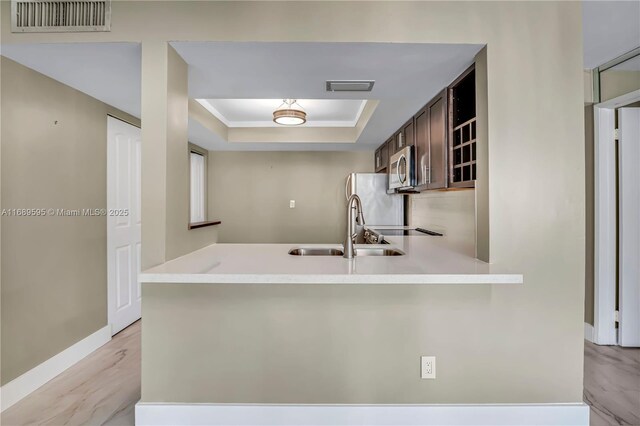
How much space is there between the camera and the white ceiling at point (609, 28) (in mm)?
1844

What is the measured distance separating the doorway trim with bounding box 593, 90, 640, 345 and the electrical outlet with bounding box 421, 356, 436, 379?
2.05 meters

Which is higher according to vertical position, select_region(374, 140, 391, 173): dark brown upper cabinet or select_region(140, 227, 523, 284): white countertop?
select_region(374, 140, 391, 173): dark brown upper cabinet

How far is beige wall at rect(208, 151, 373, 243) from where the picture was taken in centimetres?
525

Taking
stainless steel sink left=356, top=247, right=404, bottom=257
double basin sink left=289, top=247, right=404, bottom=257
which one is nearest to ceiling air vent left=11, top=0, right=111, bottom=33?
double basin sink left=289, top=247, right=404, bottom=257

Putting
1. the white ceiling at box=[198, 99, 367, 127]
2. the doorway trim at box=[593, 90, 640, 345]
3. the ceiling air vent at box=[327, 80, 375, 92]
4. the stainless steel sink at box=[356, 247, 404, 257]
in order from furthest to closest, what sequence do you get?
1. the white ceiling at box=[198, 99, 367, 127]
2. the doorway trim at box=[593, 90, 640, 345]
3. the stainless steel sink at box=[356, 247, 404, 257]
4. the ceiling air vent at box=[327, 80, 375, 92]

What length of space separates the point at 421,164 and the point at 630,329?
222cm

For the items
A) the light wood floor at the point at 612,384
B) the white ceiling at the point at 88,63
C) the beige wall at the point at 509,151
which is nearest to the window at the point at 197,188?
the white ceiling at the point at 88,63

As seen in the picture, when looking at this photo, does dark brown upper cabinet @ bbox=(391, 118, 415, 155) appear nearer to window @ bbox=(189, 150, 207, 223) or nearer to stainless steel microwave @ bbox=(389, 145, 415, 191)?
stainless steel microwave @ bbox=(389, 145, 415, 191)

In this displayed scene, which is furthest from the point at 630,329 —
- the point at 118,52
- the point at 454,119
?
the point at 118,52

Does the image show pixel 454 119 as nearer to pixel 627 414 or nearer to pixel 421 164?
pixel 421 164

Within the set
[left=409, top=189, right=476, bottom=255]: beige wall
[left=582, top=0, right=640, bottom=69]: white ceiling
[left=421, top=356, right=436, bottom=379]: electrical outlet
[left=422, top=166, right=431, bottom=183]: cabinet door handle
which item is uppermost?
[left=582, top=0, right=640, bottom=69]: white ceiling

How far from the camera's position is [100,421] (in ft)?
5.94

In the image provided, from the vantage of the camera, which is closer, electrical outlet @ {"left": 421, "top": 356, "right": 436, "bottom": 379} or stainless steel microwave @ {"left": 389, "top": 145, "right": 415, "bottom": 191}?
electrical outlet @ {"left": 421, "top": 356, "right": 436, "bottom": 379}

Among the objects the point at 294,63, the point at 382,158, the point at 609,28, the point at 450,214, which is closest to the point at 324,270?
the point at 294,63
